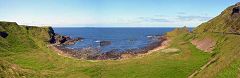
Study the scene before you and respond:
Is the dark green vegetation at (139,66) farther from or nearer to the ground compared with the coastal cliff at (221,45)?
nearer to the ground

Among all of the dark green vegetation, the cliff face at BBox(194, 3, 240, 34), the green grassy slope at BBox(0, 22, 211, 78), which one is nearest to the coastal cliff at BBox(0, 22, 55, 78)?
the dark green vegetation

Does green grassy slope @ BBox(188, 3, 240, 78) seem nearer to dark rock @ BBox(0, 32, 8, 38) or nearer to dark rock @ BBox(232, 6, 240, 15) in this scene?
dark rock @ BBox(232, 6, 240, 15)

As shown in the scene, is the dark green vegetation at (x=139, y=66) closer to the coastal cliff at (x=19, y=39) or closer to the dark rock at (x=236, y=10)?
the coastal cliff at (x=19, y=39)

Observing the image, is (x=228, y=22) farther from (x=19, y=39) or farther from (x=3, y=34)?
(x=3, y=34)

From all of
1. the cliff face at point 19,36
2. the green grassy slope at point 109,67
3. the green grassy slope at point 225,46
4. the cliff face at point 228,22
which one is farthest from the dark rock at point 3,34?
the cliff face at point 228,22

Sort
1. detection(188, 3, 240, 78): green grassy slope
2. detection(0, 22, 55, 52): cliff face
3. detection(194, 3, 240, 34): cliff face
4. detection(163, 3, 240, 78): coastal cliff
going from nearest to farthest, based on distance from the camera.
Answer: detection(188, 3, 240, 78): green grassy slope < detection(163, 3, 240, 78): coastal cliff < detection(0, 22, 55, 52): cliff face < detection(194, 3, 240, 34): cliff face

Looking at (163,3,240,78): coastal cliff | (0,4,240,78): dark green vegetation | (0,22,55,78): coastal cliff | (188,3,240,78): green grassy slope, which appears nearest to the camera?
(188,3,240,78): green grassy slope

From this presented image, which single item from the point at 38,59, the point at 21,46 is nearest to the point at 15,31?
the point at 21,46

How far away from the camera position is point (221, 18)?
162m

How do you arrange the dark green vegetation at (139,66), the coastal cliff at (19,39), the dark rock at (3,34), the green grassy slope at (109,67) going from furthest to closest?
the dark rock at (3,34) < the coastal cliff at (19,39) < the green grassy slope at (109,67) < the dark green vegetation at (139,66)

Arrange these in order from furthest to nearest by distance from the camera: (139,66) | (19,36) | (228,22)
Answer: (228,22) → (19,36) → (139,66)

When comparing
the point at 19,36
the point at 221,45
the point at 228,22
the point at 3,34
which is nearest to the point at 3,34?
the point at 3,34

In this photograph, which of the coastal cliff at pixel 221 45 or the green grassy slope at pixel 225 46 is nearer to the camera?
the green grassy slope at pixel 225 46

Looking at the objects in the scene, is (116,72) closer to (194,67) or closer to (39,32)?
(194,67)
